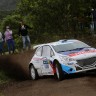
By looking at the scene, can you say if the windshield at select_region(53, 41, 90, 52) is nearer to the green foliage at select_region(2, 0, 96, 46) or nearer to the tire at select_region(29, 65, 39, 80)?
the tire at select_region(29, 65, 39, 80)

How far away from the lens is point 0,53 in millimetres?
27641

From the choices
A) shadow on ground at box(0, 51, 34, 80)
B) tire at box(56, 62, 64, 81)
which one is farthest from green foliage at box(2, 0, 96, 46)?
tire at box(56, 62, 64, 81)

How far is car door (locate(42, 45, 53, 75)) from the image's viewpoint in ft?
53.2

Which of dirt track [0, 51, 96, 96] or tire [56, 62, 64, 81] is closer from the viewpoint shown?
dirt track [0, 51, 96, 96]

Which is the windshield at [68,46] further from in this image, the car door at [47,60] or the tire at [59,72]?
the tire at [59,72]

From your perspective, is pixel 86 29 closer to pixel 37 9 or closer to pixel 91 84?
pixel 37 9

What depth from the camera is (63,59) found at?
49.8ft

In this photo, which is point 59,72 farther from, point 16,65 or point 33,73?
point 16,65

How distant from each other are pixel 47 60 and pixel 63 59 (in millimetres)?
1356

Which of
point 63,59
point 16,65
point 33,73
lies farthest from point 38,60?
point 16,65

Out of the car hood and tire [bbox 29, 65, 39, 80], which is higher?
the car hood

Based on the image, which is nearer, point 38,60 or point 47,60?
point 47,60

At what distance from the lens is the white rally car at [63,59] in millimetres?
15047

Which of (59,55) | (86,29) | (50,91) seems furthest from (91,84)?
(86,29)
